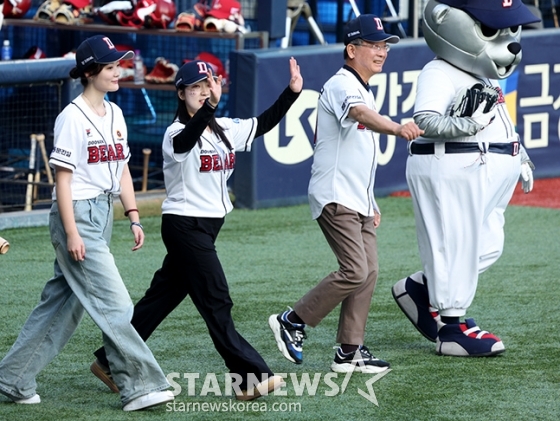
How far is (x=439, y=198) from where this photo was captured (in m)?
5.46

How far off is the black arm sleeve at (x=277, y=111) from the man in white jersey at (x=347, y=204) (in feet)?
1.01

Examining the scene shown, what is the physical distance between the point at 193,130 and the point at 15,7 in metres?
7.53

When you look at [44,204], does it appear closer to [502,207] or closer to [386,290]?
[386,290]

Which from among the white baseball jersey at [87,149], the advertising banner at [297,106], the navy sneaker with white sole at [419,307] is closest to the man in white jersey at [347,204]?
the navy sneaker with white sole at [419,307]

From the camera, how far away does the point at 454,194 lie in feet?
17.9

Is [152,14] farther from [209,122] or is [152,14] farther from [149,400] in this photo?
[149,400]

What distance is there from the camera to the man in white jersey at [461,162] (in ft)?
17.8

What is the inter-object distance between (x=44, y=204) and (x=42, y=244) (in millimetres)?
1221

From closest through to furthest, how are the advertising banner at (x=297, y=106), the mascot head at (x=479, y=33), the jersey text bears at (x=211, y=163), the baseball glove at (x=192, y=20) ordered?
the jersey text bears at (x=211, y=163), the mascot head at (x=479, y=33), the advertising banner at (x=297, y=106), the baseball glove at (x=192, y=20)

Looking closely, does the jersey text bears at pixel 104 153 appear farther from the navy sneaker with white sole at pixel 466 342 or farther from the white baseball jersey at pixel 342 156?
the navy sneaker with white sole at pixel 466 342

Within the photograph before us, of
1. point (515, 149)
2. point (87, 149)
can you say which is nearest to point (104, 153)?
point (87, 149)

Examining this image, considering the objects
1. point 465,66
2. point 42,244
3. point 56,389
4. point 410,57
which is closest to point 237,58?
point 410,57

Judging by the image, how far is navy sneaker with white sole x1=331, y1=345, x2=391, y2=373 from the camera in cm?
513

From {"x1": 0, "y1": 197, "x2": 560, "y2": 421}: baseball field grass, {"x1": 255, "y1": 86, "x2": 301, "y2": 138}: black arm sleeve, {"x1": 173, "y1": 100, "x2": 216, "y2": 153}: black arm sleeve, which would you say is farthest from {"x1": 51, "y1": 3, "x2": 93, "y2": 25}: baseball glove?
{"x1": 173, "y1": 100, "x2": 216, "y2": 153}: black arm sleeve
